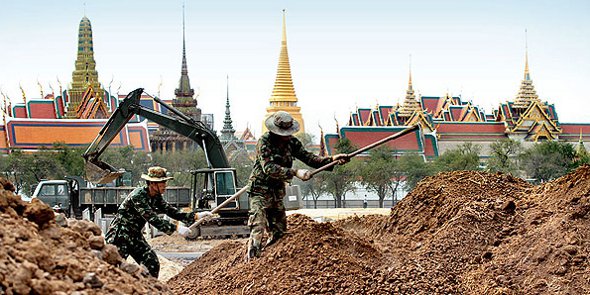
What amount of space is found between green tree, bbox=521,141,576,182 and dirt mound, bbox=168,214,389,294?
107 feet

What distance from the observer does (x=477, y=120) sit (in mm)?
62562

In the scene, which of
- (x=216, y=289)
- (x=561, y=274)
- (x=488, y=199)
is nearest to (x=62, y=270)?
(x=216, y=289)

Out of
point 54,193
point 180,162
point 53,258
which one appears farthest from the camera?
point 180,162

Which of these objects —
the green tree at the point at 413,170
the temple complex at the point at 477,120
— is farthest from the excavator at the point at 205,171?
the temple complex at the point at 477,120

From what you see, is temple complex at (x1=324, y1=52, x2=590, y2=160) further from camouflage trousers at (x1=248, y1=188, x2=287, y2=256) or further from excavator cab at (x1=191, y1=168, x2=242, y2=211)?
camouflage trousers at (x1=248, y1=188, x2=287, y2=256)

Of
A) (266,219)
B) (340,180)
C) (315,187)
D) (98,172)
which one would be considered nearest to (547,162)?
(340,180)

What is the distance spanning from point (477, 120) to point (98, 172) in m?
47.5

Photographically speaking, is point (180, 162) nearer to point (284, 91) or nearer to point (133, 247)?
point (284, 91)

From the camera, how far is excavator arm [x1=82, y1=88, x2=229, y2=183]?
1756 cm

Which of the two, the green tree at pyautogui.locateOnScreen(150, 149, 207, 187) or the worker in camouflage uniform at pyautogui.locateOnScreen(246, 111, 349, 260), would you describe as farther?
the green tree at pyautogui.locateOnScreen(150, 149, 207, 187)

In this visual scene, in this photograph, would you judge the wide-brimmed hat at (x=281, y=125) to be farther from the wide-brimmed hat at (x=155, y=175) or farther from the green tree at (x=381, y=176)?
the green tree at (x=381, y=176)

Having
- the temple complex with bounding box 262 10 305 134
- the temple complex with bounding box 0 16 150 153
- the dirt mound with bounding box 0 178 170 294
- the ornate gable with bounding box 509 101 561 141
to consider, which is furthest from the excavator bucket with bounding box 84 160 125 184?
the temple complex with bounding box 262 10 305 134

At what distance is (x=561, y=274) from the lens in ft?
24.3

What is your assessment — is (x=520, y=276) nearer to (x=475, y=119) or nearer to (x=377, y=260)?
(x=377, y=260)
